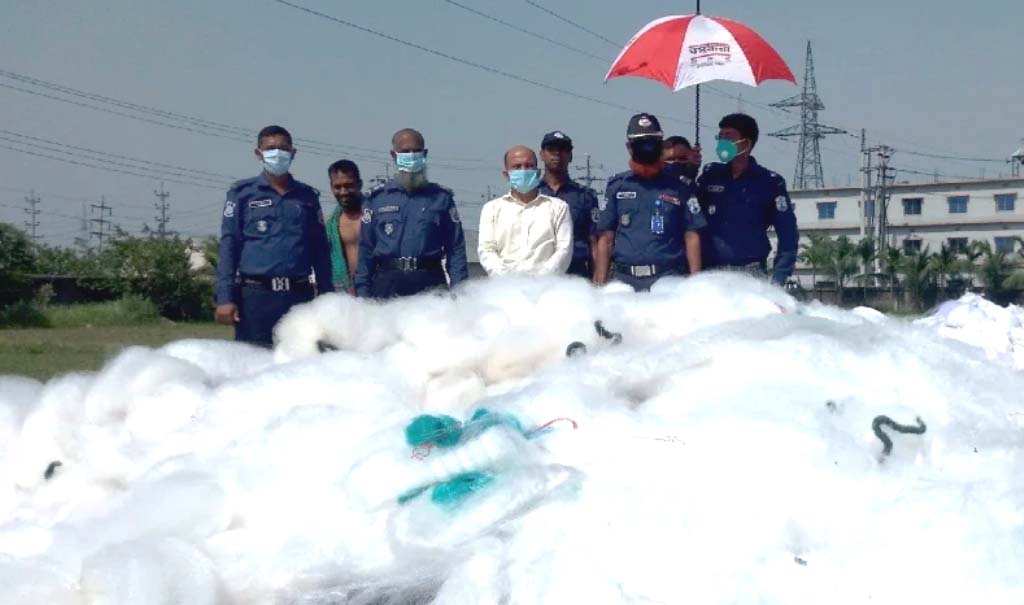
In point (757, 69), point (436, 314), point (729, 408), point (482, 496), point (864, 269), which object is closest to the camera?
point (482, 496)

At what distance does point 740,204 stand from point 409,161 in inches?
72.9

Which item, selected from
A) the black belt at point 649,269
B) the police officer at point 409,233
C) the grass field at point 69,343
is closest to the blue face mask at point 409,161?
the police officer at point 409,233

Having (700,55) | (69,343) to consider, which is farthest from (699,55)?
(69,343)

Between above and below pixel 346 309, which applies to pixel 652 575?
below

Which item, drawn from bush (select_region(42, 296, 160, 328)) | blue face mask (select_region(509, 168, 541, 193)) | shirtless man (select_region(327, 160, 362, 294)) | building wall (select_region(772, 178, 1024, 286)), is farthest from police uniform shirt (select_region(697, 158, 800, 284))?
building wall (select_region(772, 178, 1024, 286))

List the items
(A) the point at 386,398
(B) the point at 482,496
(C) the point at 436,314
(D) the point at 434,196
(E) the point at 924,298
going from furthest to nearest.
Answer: (E) the point at 924,298
(D) the point at 434,196
(C) the point at 436,314
(A) the point at 386,398
(B) the point at 482,496

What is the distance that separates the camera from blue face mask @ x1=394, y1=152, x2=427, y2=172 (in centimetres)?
600

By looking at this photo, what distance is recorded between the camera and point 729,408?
2564 millimetres

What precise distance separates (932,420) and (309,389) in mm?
1597

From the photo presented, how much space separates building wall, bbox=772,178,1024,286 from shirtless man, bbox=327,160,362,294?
59.1 metres

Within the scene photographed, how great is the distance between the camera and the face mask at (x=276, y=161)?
5.95 metres

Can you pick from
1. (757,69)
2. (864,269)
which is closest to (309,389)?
(757,69)

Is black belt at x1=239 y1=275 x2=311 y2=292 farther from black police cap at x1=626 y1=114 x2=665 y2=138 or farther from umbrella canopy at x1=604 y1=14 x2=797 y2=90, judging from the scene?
umbrella canopy at x1=604 y1=14 x2=797 y2=90

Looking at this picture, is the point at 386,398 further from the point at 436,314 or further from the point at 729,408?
the point at 729,408
